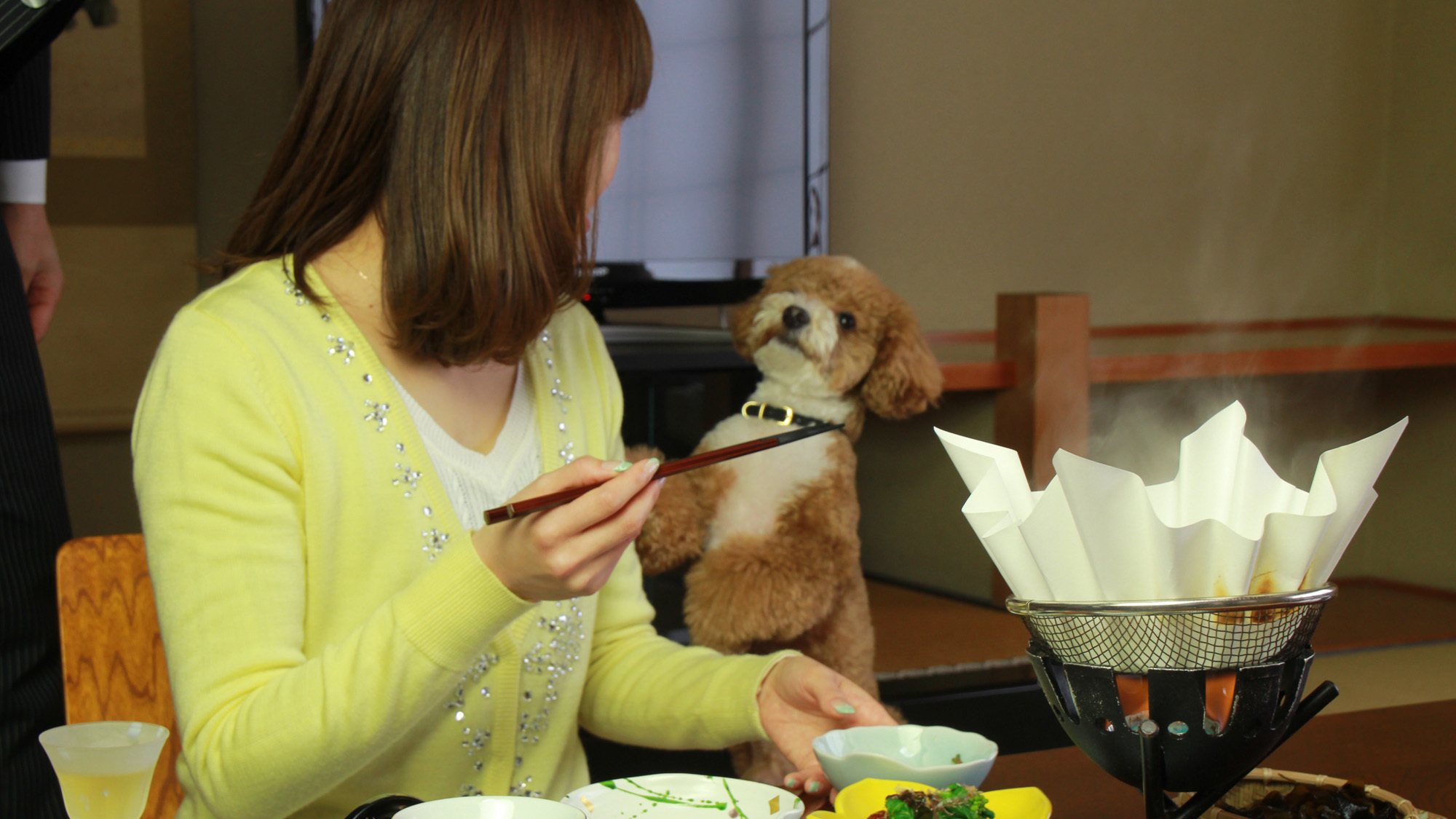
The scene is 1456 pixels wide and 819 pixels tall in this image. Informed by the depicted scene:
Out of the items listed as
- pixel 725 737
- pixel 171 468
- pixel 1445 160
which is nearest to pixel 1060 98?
pixel 1445 160

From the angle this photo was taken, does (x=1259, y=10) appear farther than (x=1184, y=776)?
Yes

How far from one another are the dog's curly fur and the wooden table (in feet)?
2.17

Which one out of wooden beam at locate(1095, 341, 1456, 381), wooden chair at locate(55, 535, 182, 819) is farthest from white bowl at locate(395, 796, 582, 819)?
wooden beam at locate(1095, 341, 1456, 381)

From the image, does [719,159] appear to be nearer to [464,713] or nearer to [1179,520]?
[464,713]

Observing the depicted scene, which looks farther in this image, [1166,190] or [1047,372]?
[1166,190]

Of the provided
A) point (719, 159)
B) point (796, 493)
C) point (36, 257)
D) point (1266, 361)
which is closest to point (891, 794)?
point (796, 493)

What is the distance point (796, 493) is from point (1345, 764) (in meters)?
0.79

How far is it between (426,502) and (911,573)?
157 cm

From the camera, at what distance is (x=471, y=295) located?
904 millimetres

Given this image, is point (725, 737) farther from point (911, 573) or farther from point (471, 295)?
point (911, 573)

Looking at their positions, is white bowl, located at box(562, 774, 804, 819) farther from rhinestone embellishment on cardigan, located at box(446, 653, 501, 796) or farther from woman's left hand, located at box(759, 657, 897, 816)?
rhinestone embellishment on cardigan, located at box(446, 653, 501, 796)

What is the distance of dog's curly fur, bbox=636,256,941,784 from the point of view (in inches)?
60.1

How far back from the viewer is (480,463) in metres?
1.00

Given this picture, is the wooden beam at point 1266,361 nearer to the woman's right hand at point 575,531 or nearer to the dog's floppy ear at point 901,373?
the dog's floppy ear at point 901,373
